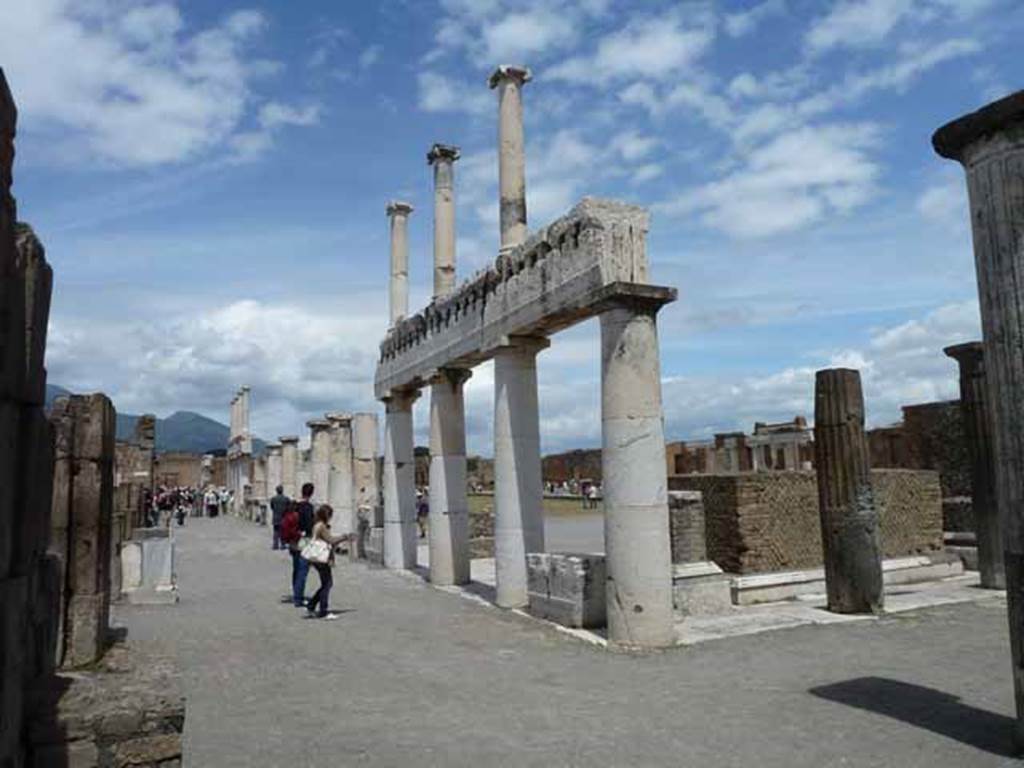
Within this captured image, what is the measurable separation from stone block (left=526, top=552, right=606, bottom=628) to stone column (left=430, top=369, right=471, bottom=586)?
3.58m

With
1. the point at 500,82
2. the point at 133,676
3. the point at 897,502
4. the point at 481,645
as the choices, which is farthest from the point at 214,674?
the point at 897,502

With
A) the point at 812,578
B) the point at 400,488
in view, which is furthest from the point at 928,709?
the point at 400,488

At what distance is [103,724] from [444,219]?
42.0 ft

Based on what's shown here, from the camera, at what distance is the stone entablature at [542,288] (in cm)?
1009

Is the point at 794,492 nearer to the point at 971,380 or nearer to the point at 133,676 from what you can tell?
the point at 971,380

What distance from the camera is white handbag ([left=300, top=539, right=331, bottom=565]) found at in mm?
11805

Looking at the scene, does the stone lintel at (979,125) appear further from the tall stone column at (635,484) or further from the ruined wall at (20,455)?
A: the ruined wall at (20,455)

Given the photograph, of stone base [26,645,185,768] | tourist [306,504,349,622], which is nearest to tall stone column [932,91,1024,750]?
stone base [26,645,185,768]

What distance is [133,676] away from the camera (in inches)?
187

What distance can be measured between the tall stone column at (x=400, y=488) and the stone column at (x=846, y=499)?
29.8 ft

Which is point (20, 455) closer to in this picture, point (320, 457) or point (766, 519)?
point (766, 519)

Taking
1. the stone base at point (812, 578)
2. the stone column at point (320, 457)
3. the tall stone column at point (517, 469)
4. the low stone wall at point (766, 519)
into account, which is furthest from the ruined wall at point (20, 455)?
the stone column at point (320, 457)

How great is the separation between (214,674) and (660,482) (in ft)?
17.0

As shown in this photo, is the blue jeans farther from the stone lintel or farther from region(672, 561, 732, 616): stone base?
the stone lintel
